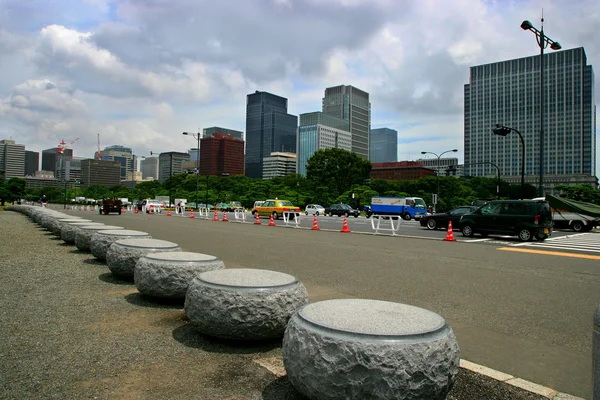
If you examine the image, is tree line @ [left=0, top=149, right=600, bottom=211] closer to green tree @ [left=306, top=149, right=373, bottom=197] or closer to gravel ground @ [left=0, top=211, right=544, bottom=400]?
green tree @ [left=306, top=149, right=373, bottom=197]

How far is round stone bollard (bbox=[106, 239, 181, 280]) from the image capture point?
702 cm

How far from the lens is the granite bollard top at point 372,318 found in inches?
114

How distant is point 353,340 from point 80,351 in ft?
8.99

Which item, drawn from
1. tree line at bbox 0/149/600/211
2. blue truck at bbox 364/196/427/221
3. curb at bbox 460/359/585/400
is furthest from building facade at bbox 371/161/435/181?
curb at bbox 460/359/585/400

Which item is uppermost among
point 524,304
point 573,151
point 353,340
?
point 573,151

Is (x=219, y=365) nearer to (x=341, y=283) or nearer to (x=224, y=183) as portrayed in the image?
(x=341, y=283)

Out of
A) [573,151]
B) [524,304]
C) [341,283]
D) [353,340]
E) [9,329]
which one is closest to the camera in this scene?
[353,340]

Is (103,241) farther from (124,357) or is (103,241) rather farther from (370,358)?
(370,358)

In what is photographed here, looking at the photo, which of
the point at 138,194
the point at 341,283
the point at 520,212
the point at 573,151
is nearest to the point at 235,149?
the point at 138,194

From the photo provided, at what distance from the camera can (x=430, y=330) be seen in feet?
9.50

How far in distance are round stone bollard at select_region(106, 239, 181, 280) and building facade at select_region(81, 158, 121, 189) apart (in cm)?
18342

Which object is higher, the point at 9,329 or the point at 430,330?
the point at 430,330

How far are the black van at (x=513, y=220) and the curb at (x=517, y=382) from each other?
17.1 metres

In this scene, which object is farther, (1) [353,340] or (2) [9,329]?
(2) [9,329]
